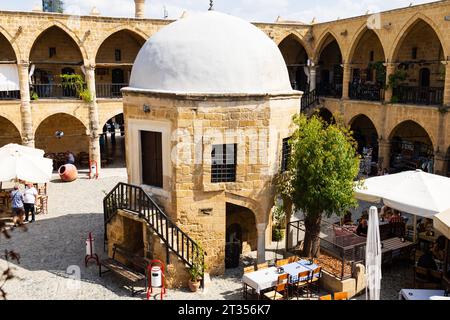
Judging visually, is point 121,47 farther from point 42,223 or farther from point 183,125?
point 183,125

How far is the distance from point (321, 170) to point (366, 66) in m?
16.4

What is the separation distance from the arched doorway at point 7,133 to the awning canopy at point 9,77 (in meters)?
3.15

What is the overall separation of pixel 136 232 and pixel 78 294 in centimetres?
236

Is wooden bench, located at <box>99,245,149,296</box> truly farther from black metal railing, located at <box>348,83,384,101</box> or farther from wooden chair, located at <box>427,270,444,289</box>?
black metal railing, located at <box>348,83,384,101</box>

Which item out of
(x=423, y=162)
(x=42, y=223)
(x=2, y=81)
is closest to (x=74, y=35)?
(x=2, y=81)

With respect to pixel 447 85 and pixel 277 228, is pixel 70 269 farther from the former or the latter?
pixel 447 85

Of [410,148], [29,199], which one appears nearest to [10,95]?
[29,199]

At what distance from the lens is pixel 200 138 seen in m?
10.4

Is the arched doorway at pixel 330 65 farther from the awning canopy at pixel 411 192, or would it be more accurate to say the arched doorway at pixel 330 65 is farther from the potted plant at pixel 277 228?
the awning canopy at pixel 411 192

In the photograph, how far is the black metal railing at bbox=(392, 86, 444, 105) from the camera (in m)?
19.0

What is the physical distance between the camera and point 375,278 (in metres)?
8.16

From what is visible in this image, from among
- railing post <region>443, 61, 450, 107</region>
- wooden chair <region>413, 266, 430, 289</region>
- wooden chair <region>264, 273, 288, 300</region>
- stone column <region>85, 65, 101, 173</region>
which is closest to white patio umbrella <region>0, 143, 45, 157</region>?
stone column <region>85, 65, 101, 173</region>

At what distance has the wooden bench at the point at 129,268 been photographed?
9961 millimetres

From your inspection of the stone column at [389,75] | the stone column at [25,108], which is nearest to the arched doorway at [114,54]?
the stone column at [25,108]
